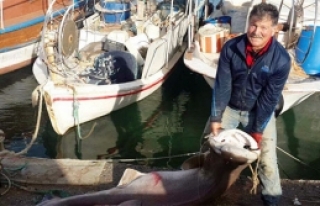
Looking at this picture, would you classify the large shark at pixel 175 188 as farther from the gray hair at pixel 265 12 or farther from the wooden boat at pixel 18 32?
the wooden boat at pixel 18 32

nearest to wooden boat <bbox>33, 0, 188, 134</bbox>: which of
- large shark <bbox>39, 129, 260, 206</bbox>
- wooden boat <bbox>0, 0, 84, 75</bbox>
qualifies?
wooden boat <bbox>0, 0, 84, 75</bbox>

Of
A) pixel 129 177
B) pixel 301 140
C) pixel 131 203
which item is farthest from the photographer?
pixel 301 140

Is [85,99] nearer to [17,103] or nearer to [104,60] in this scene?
[104,60]

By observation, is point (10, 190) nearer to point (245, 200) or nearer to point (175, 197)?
point (175, 197)

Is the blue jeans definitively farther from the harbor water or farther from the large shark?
the harbor water

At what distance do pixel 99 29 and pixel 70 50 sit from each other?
2062 millimetres

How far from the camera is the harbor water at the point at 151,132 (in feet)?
25.2

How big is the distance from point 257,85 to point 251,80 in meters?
0.08

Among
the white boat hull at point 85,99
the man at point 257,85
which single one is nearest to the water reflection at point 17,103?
the white boat hull at point 85,99

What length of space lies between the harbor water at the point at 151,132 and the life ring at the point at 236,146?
3.47m

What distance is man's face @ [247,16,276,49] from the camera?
3.62m

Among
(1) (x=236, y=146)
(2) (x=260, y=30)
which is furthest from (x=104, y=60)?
(1) (x=236, y=146)

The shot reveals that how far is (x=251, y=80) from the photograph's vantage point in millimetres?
4070

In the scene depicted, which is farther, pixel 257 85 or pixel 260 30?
pixel 257 85
